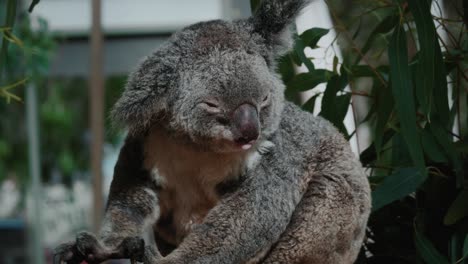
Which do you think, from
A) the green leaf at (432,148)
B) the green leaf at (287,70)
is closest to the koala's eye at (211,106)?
the green leaf at (432,148)

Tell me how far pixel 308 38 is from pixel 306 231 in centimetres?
127

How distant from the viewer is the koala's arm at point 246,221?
9.26 feet

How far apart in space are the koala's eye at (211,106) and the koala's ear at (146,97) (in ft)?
0.54

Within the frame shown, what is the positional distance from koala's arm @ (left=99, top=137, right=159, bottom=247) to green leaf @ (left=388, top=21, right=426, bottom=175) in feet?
3.42

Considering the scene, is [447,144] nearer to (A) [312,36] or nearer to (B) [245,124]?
(A) [312,36]

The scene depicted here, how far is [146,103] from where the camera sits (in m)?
2.86

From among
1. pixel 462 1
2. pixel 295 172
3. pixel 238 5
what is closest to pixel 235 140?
pixel 295 172

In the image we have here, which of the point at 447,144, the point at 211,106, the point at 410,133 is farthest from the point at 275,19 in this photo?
the point at 447,144

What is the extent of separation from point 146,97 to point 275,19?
0.59m

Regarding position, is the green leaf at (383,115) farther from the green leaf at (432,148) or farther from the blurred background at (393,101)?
the green leaf at (432,148)

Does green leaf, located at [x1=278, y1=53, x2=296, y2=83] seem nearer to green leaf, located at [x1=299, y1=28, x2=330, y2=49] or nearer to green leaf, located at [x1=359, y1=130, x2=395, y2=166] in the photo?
green leaf, located at [x1=299, y1=28, x2=330, y2=49]

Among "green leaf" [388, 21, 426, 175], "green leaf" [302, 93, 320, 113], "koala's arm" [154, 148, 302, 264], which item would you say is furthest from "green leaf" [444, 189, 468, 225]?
"green leaf" [302, 93, 320, 113]

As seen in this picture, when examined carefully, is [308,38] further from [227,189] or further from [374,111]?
[227,189]

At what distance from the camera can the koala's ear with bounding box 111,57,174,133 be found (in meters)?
2.86
